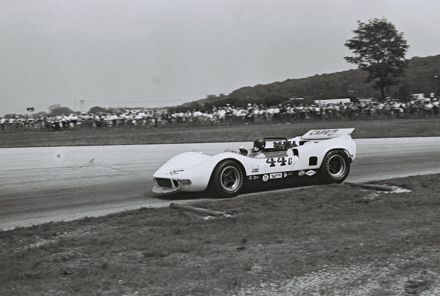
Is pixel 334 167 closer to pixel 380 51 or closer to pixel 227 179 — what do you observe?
pixel 227 179

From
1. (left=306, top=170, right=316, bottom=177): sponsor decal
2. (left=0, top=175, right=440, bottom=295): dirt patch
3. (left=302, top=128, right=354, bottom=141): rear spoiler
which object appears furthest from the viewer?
(left=302, top=128, right=354, bottom=141): rear spoiler

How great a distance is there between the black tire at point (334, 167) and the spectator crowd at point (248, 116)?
21993 mm

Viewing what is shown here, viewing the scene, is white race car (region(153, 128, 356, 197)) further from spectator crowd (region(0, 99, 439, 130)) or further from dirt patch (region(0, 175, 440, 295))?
spectator crowd (region(0, 99, 439, 130))

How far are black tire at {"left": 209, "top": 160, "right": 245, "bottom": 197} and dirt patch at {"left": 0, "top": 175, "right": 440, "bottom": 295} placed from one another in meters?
0.88

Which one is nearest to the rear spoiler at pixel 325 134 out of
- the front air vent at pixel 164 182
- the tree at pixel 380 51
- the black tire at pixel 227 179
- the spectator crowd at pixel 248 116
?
the black tire at pixel 227 179

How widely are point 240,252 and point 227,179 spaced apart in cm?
400

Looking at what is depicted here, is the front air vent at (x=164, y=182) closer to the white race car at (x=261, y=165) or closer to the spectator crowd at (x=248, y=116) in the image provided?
the white race car at (x=261, y=165)

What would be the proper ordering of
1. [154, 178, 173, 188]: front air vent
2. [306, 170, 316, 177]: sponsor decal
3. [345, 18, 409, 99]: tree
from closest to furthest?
[154, 178, 173, 188]: front air vent < [306, 170, 316, 177]: sponsor decal < [345, 18, 409, 99]: tree

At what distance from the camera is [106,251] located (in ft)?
18.5

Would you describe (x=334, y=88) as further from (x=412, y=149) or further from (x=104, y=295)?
(x=104, y=295)

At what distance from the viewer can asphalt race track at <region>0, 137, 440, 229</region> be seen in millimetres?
8875

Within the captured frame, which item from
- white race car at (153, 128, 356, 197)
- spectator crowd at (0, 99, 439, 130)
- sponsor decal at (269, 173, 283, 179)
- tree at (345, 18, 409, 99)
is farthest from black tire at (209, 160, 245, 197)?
tree at (345, 18, 409, 99)

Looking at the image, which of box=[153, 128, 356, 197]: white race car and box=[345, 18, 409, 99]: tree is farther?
box=[345, 18, 409, 99]: tree

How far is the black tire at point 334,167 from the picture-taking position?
10.3 m
